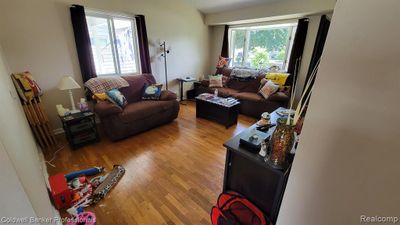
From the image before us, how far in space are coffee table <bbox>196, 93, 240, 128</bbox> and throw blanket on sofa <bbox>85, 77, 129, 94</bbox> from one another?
144 centimetres

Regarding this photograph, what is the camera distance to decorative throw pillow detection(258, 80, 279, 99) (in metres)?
3.41

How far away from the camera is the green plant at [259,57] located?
14.1 feet

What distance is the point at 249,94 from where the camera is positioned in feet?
12.4

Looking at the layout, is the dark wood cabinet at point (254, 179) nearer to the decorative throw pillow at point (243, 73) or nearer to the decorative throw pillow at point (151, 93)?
the decorative throw pillow at point (151, 93)

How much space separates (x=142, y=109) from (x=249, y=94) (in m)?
2.32

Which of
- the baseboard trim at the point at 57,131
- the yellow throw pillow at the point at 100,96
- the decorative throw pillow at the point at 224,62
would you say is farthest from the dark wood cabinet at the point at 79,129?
the decorative throw pillow at the point at 224,62

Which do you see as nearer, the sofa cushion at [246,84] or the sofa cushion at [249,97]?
the sofa cushion at [249,97]

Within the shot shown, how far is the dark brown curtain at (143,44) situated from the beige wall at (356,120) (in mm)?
3543

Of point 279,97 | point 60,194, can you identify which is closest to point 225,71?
point 279,97

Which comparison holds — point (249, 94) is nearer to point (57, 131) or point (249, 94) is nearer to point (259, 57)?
point (259, 57)

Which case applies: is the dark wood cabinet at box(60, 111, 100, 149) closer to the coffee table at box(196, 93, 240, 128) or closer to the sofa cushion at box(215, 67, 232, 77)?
the coffee table at box(196, 93, 240, 128)

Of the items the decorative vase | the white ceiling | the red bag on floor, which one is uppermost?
the white ceiling

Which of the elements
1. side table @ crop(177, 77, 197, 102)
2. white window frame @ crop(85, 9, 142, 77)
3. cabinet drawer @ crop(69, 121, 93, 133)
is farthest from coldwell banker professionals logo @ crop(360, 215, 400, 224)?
side table @ crop(177, 77, 197, 102)

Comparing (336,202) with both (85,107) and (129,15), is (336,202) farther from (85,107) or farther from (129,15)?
(129,15)
